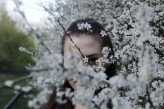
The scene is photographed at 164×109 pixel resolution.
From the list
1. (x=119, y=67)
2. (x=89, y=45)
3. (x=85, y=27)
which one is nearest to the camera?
(x=89, y=45)

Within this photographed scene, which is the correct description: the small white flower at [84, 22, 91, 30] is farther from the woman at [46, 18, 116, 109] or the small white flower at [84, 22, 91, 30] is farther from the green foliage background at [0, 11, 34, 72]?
the green foliage background at [0, 11, 34, 72]

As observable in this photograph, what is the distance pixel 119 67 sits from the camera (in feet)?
10.4

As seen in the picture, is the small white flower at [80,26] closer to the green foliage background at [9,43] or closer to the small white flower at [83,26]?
the small white flower at [83,26]

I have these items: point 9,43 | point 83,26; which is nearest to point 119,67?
point 83,26

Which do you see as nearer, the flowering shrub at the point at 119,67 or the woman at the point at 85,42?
the flowering shrub at the point at 119,67

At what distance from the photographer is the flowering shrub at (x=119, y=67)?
4.21 ft

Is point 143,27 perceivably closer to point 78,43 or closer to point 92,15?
point 78,43

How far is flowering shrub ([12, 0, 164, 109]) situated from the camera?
1.28 m

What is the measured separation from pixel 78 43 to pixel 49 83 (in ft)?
2.00

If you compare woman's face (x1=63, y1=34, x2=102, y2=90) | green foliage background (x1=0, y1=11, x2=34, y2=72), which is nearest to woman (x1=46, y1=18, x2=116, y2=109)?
woman's face (x1=63, y1=34, x2=102, y2=90)

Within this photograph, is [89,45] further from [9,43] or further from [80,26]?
[9,43]

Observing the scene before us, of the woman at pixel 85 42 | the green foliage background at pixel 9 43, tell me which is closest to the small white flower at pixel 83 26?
the woman at pixel 85 42

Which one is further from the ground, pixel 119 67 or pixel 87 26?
pixel 119 67

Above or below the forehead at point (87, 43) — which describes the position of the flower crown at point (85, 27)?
above
